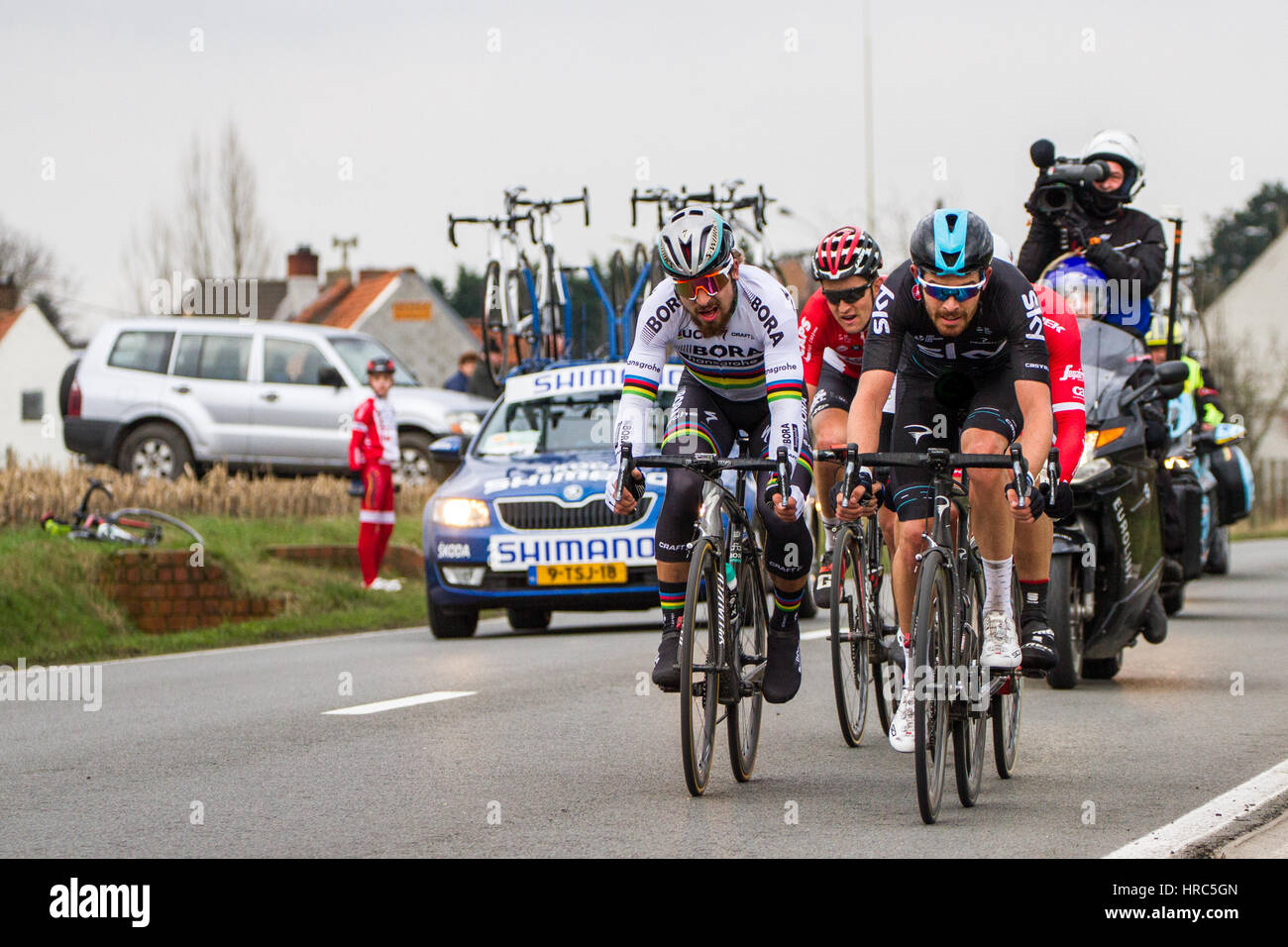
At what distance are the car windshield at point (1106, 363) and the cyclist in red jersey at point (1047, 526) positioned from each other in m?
2.59

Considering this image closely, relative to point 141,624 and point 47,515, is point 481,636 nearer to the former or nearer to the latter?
point 141,624

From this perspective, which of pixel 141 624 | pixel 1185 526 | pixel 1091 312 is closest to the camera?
pixel 1091 312

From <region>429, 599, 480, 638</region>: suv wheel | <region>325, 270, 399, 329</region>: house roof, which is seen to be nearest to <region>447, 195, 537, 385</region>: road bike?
<region>429, 599, 480, 638</region>: suv wheel

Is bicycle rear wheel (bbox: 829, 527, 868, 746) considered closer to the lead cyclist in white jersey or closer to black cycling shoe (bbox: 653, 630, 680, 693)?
the lead cyclist in white jersey

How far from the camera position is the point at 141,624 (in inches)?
630

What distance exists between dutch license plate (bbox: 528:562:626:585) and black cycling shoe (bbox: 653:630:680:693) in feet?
21.8

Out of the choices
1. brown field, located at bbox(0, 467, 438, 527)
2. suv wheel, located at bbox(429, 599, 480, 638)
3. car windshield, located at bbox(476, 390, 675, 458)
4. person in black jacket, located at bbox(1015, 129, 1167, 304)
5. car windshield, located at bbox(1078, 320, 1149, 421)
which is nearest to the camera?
car windshield, located at bbox(1078, 320, 1149, 421)

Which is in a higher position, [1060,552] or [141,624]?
[1060,552]

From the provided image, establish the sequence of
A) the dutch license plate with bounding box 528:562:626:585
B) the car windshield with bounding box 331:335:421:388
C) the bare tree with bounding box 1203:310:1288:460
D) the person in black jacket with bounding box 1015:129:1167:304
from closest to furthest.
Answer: the person in black jacket with bounding box 1015:129:1167:304 → the dutch license plate with bounding box 528:562:626:585 → the car windshield with bounding box 331:335:421:388 → the bare tree with bounding box 1203:310:1288:460

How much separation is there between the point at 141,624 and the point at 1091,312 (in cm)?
824

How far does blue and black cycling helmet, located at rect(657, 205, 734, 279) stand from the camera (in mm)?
7227

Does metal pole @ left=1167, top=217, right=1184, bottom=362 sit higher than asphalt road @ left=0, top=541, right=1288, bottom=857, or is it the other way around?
metal pole @ left=1167, top=217, right=1184, bottom=362

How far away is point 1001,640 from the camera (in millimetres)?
7250
